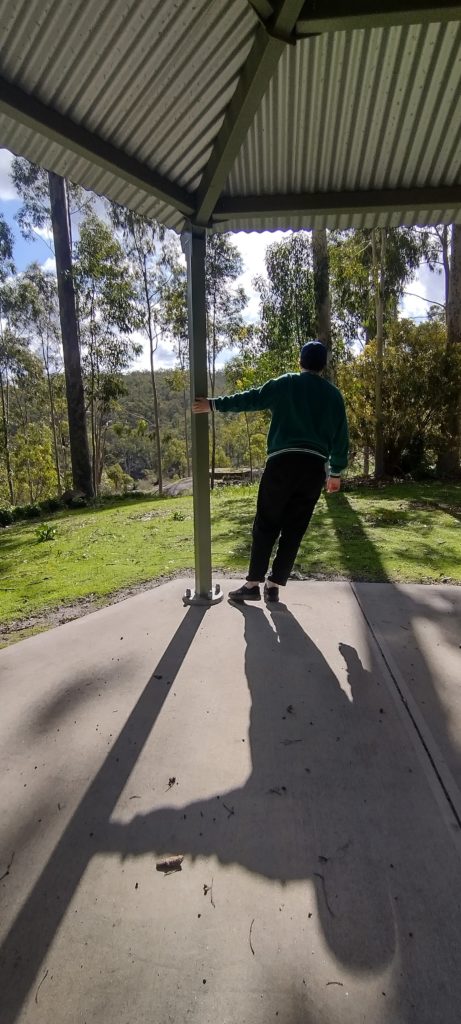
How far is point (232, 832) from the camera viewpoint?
1.43m

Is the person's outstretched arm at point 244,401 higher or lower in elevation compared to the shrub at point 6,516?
higher

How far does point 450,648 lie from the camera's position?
97.3 inches

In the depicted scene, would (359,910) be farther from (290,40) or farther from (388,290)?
(388,290)

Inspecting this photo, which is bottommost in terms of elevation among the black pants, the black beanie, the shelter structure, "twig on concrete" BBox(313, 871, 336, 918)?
"twig on concrete" BBox(313, 871, 336, 918)

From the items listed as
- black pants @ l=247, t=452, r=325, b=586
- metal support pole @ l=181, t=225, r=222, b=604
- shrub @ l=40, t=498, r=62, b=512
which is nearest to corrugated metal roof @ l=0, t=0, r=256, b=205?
metal support pole @ l=181, t=225, r=222, b=604

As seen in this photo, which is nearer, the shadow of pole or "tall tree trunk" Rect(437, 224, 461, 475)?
the shadow of pole

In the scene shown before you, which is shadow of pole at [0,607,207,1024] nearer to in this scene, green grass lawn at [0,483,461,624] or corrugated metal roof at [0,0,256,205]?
green grass lawn at [0,483,461,624]

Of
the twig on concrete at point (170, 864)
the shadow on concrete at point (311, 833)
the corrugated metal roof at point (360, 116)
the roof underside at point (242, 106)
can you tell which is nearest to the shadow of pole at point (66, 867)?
the shadow on concrete at point (311, 833)

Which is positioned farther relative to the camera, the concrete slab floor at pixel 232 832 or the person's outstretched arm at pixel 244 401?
the person's outstretched arm at pixel 244 401

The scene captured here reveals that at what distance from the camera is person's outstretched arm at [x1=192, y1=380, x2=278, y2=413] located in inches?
108

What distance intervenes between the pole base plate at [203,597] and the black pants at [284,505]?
279 millimetres

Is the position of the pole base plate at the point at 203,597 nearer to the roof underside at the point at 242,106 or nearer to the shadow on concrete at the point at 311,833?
the shadow on concrete at the point at 311,833

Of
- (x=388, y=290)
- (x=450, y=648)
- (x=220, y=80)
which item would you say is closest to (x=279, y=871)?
(x=450, y=648)

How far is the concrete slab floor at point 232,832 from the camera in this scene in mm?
1048
